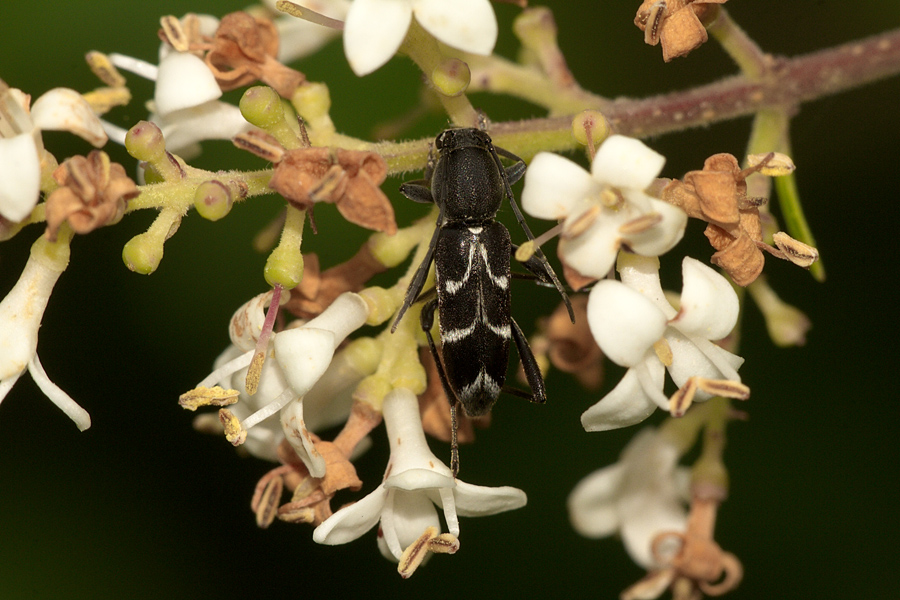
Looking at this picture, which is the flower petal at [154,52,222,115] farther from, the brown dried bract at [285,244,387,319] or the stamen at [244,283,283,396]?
the stamen at [244,283,283,396]

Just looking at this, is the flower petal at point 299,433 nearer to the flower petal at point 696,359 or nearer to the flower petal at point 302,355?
the flower petal at point 302,355

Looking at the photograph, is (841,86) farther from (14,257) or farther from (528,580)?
(14,257)

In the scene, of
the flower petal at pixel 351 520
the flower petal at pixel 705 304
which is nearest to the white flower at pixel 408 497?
the flower petal at pixel 351 520

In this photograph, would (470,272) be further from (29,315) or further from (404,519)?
(29,315)

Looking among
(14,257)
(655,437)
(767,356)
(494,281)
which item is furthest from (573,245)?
(14,257)

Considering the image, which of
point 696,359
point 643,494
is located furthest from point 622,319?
point 643,494

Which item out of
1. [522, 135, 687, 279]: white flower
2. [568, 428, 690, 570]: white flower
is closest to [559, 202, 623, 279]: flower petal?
[522, 135, 687, 279]: white flower
